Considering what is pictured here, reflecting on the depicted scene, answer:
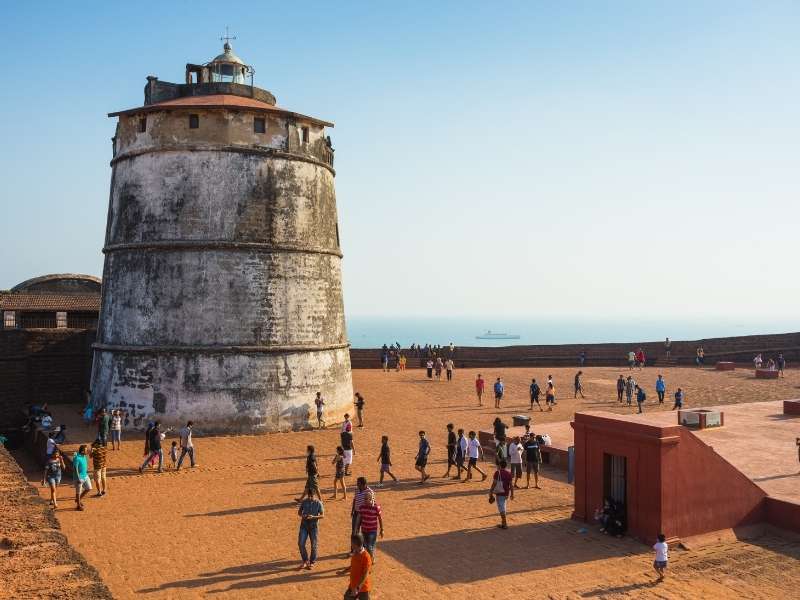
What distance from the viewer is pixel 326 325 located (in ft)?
77.9

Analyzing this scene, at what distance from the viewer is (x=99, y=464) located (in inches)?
575

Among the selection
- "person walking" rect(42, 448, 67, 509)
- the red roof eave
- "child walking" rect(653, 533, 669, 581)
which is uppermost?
the red roof eave

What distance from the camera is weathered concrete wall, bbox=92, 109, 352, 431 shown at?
2152cm

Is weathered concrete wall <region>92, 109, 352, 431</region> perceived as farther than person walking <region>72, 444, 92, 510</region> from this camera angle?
Yes

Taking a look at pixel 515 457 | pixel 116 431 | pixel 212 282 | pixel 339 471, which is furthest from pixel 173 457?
pixel 515 457

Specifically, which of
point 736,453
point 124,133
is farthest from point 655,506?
point 124,133

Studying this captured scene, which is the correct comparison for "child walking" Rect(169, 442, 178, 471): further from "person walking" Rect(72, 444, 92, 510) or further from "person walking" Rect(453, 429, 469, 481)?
"person walking" Rect(453, 429, 469, 481)

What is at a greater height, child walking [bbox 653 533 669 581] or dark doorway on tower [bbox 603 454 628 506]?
dark doorway on tower [bbox 603 454 628 506]

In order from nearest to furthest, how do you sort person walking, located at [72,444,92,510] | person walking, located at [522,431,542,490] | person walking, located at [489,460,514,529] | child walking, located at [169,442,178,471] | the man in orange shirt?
the man in orange shirt < person walking, located at [489,460,514,529] < person walking, located at [72,444,92,510] < person walking, located at [522,431,542,490] < child walking, located at [169,442,178,471]

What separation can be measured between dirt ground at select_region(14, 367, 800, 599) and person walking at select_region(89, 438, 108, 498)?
0.34m

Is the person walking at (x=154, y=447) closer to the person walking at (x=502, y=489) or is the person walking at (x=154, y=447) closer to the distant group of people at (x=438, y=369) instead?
the person walking at (x=502, y=489)

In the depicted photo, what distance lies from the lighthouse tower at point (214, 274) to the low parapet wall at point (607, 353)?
1705 centimetres

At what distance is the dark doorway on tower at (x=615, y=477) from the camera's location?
12422mm

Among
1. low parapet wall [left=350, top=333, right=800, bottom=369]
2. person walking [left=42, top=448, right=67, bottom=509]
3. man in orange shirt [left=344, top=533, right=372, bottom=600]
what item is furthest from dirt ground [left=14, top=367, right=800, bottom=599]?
low parapet wall [left=350, top=333, right=800, bottom=369]
